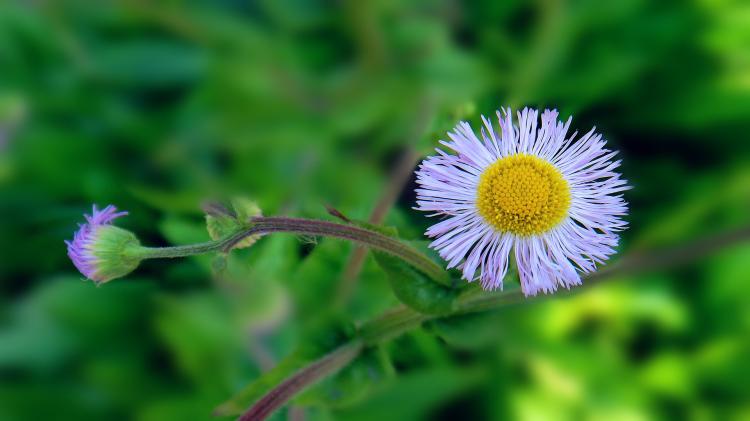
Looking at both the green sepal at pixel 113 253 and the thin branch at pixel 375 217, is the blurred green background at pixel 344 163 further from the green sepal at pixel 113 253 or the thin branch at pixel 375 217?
the green sepal at pixel 113 253

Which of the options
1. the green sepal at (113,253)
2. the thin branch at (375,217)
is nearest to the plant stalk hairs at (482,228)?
the green sepal at (113,253)

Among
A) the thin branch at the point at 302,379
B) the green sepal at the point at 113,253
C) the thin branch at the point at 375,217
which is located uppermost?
the thin branch at the point at 375,217

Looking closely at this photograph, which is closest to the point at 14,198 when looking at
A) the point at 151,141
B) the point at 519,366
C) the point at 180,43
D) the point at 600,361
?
the point at 151,141

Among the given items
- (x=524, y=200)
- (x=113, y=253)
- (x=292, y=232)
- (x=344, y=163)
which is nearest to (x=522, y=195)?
(x=524, y=200)

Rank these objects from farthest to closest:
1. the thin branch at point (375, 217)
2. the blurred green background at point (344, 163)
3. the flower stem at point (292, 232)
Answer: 1. the blurred green background at point (344, 163)
2. the thin branch at point (375, 217)
3. the flower stem at point (292, 232)

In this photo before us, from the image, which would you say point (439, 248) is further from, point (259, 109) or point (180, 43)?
point (180, 43)

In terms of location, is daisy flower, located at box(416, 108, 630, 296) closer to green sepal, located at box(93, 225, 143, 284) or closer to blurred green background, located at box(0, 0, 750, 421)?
green sepal, located at box(93, 225, 143, 284)

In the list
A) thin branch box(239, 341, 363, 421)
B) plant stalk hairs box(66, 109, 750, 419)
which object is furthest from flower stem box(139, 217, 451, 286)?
thin branch box(239, 341, 363, 421)
